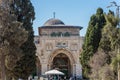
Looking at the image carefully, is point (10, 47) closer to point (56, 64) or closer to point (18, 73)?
point (18, 73)

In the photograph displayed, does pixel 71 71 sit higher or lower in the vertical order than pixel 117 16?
lower

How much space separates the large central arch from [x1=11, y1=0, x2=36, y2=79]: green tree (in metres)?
33.4

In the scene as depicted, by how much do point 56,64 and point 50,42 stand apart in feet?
21.0

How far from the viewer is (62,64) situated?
71.4 metres

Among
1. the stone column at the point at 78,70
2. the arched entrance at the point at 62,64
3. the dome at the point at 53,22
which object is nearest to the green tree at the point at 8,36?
the stone column at the point at 78,70

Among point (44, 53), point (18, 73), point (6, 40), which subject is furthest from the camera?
point (44, 53)

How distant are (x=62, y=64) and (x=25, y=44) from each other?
38720mm

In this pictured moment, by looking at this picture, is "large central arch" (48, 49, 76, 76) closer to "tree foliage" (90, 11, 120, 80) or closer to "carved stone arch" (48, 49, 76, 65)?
"carved stone arch" (48, 49, 76, 65)

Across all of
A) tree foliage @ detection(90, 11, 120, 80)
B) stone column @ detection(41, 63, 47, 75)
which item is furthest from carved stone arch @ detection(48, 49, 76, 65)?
tree foliage @ detection(90, 11, 120, 80)

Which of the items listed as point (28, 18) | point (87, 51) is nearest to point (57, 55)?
point (87, 51)

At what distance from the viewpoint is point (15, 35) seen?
87.0 ft

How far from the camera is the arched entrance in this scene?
70500 millimetres

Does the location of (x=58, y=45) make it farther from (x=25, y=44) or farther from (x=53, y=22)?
(x=25, y=44)

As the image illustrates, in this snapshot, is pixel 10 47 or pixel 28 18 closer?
pixel 10 47
